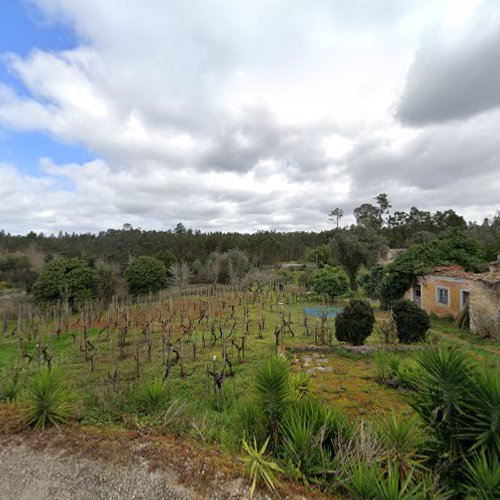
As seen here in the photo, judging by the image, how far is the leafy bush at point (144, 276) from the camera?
2012 cm

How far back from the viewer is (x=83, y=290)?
56.1ft

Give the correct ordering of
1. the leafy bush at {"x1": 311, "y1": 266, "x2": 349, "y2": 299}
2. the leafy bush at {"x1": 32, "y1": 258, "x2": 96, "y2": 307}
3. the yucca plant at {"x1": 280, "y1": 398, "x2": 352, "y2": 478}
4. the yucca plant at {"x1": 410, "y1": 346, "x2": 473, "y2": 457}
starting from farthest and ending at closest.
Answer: the leafy bush at {"x1": 311, "y1": 266, "x2": 349, "y2": 299} → the leafy bush at {"x1": 32, "y1": 258, "x2": 96, "y2": 307} → the yucca plant at {"x1": 280, "y1": 398, "x2": 352, "y2": 478} → the yucca plant at {"x1": 410, "y1": 346, "x2": 473, "y2": 457}

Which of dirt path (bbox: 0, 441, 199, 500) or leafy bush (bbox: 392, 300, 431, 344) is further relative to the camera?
leafy bush (bbox: 392, 300, 431, 344)

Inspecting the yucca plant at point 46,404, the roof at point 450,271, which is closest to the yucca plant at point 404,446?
the yucca plant at point 46,404

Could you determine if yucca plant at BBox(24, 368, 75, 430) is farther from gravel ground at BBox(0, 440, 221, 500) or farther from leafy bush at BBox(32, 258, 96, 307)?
leafy bush at BBox(32, 258, 96, 307)

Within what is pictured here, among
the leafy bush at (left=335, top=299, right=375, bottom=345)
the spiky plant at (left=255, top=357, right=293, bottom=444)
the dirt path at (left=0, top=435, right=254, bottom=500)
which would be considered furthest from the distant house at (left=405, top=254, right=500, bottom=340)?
the dirt path at (left=0, top=435, right=254, bottom=500)

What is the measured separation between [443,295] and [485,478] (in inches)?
545

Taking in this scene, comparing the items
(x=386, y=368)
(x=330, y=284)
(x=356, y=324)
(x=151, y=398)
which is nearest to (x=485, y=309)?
(x=356, y=324)

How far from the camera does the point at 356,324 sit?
353 inches

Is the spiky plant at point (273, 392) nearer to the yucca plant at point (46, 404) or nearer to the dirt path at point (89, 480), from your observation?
the dirt path at point (89, 480)

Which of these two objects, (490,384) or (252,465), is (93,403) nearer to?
(252,465)

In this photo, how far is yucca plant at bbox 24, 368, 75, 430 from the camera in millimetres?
3783

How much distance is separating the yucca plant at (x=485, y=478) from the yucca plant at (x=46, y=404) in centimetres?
451

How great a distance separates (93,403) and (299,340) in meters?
7.35
